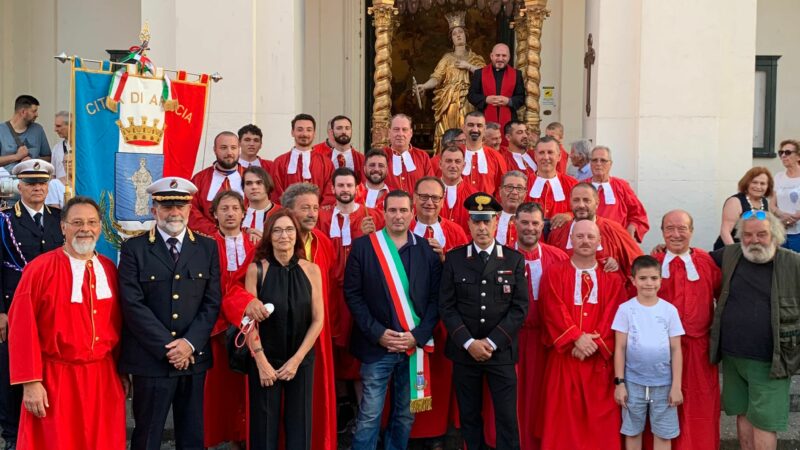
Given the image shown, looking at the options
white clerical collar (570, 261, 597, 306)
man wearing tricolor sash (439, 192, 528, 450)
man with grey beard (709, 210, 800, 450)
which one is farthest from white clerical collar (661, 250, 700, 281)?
man wearing tricolor sash (439, 192, 528, 450)

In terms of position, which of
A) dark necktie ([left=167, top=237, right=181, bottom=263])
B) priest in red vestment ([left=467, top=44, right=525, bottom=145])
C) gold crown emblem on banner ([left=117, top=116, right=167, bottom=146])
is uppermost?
priest in red vestment ([left=467, top=44, right=525, bottom=145])

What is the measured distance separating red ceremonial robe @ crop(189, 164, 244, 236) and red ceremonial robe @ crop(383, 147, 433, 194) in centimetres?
132

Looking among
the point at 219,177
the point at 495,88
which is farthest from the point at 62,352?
the point at 495,88

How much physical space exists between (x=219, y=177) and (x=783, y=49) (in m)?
8.17

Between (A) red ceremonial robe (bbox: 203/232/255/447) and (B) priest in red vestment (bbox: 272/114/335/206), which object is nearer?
(A) red ceremonial robe (bbox: 203/232/255/447)

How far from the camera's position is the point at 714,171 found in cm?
809

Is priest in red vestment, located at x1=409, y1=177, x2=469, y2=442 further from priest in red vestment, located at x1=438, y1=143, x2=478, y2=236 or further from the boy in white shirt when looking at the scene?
the boy in white shirt

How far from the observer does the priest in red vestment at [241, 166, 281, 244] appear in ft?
19.5

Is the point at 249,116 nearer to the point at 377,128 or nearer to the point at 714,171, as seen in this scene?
the point at 377,128

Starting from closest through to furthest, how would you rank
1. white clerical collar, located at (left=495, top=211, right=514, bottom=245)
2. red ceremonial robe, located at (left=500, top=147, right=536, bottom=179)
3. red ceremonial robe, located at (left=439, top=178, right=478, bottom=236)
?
white clerical collar, located at (left=495, top=211, right=514, bottom=245) → red ceremonial robe, located at (left=439, top=178, right=478, bottom=236) → red ceremonial robe, located at (left=500, top=147, right=536, bottom=179)

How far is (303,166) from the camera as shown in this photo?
7.24m

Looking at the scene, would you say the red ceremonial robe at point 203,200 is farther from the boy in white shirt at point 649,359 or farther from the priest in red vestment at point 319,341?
the boy in white shirt at point 649,359

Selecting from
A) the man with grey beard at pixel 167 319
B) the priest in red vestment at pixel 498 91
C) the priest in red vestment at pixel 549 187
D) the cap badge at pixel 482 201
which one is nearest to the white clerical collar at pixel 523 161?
the priest in red vestment at pixel 549 187

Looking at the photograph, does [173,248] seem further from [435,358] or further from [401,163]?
[401,163]
